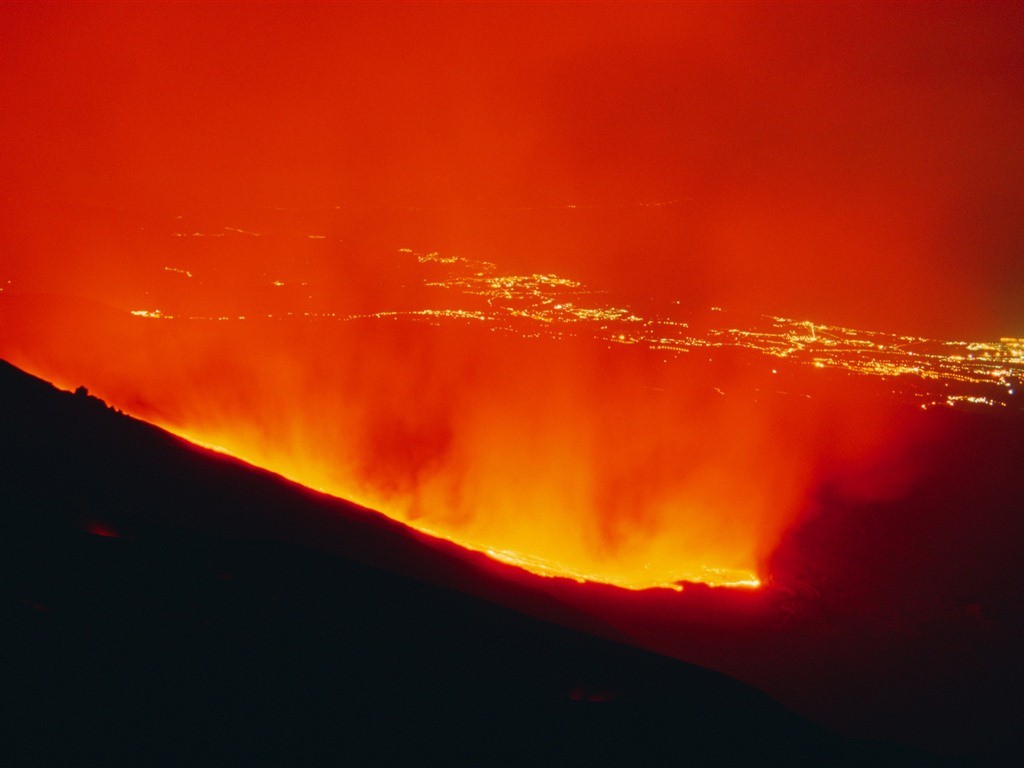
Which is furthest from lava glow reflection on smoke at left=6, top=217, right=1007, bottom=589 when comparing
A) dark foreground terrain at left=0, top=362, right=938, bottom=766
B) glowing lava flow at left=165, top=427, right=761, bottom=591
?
dark foreground terrain at left=0, top=362, right=938, bottom=766

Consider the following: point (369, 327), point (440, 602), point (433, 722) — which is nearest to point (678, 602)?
point (440, 602)

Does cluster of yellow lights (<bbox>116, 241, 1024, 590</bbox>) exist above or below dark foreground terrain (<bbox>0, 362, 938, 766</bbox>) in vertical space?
above

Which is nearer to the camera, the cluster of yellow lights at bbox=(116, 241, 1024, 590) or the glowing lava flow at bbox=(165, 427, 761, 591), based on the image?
the glowing lava flow at bbox=(165, 427, 761, 591)

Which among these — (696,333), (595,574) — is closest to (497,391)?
(595,574)

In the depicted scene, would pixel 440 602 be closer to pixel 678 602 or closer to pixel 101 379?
pixel 678 602

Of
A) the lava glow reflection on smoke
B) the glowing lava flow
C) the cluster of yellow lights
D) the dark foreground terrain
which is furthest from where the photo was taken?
the cluster of yellow lights

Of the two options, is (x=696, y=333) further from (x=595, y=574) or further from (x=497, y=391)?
(x=595, y=574)

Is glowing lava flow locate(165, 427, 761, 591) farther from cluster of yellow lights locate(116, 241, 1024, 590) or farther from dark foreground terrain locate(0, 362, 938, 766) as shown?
cluster of yellow lights locate(116, 241, 1024, 590)

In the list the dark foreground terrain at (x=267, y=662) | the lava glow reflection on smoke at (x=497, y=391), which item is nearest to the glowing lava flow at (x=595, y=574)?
the lava glow reflection on smoke at (x=497, y=391)
